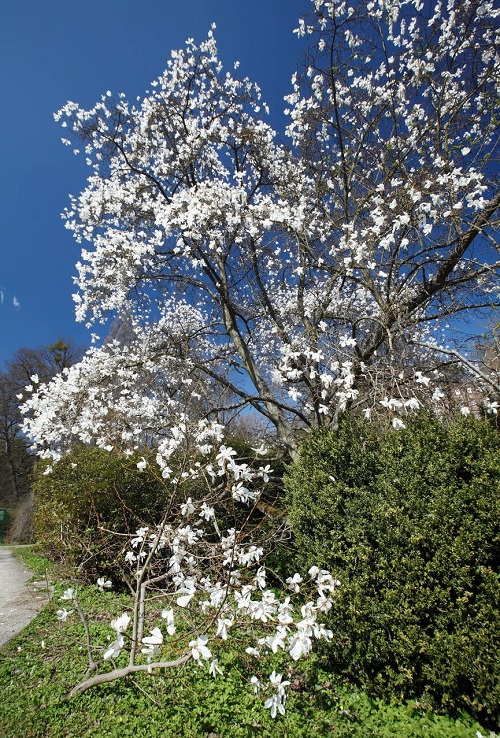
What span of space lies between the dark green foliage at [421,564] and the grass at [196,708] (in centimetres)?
20

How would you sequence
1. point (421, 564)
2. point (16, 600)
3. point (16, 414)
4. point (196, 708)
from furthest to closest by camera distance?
point (16, 414)
point (16, 600)
point (421, 564)
point (196, 708)

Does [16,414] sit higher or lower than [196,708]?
higher

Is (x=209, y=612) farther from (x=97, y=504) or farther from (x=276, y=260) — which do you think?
(x=276, y=260)

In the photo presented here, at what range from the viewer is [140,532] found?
10.9ft

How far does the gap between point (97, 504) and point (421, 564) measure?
185 inches

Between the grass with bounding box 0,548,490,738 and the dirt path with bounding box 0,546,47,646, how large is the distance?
115 cm

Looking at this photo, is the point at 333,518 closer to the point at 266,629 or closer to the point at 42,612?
the point at 266,629

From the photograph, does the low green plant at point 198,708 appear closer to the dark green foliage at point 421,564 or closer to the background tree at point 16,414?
the dark green foliage at point 421,564

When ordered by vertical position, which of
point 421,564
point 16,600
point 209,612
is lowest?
point 16,600

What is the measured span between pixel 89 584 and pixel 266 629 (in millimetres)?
3220

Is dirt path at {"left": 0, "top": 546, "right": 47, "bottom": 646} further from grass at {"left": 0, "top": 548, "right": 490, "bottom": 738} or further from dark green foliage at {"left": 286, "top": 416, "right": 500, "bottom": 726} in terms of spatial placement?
dark green foliage at {"left": 286, "top": 416, "right": 500, "bottom": 726}

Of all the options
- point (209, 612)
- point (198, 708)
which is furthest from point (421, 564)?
point (198, 708)

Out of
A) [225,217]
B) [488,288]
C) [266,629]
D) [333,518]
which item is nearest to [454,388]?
[488,288]

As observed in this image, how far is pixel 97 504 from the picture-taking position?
5664 mm
